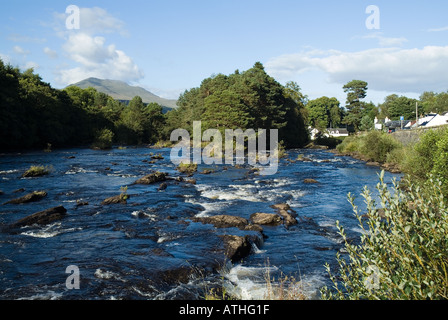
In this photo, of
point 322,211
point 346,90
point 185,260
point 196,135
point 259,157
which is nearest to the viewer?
Answer: point 185,260

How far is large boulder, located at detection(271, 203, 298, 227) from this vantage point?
56.6 ft

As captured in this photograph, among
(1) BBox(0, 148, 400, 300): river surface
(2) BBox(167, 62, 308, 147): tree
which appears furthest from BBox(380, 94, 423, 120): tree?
Result: (1) BBox(0, 148, 400, 300): river surface

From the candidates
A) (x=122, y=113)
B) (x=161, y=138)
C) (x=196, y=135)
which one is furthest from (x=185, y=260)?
(x=122, y=113)

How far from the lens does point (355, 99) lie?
411ft

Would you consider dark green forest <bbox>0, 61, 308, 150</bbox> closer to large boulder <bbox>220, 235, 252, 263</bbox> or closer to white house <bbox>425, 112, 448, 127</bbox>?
white house <bbox>425, 112, 448, 127</bbox>

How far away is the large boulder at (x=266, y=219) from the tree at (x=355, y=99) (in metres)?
115

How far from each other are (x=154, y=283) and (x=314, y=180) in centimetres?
2320

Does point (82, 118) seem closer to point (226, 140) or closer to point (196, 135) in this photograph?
point (196, 135)

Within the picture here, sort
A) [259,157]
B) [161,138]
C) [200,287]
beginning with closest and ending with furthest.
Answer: [200,287] < [259,157] < [161,138]

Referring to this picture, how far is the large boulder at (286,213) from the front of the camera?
17.3 m

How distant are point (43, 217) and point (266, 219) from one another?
38.1 feet

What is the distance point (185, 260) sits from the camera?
38.8ft

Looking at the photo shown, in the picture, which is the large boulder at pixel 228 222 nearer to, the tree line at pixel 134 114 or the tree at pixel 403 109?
the tree line at pixel 134 114
